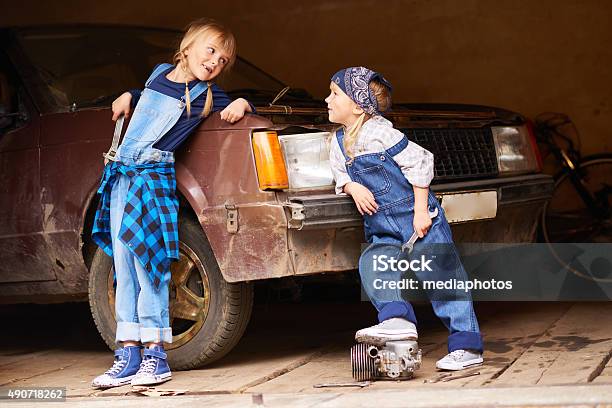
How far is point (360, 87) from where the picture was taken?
4.43m

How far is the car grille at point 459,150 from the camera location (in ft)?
16.4

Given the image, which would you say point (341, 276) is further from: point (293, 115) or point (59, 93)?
point (59, 93)

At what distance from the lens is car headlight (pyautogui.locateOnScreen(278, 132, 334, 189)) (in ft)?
14.9

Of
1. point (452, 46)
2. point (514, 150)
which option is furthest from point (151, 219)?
point (452, 46)

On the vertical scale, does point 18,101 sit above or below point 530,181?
above

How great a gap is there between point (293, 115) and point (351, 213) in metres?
0.57

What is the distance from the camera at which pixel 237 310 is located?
15.4 ft

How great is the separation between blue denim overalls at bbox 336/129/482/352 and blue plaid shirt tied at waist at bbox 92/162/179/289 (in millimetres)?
803

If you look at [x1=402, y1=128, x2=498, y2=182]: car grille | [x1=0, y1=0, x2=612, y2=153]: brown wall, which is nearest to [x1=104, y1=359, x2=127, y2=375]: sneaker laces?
[x1=402, y1=128, x2=498, y2=182]: car grille

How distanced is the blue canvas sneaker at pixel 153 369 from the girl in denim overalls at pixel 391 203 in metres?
0.92

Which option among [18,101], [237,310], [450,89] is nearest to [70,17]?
[450,89]

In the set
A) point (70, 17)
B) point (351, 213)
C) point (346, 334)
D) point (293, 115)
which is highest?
point (70, 17)

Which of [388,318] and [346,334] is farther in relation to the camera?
[346,334]

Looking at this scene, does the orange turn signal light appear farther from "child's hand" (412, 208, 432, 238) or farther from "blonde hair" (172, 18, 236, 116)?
"child's hand" (412, 208, 432, 238)
